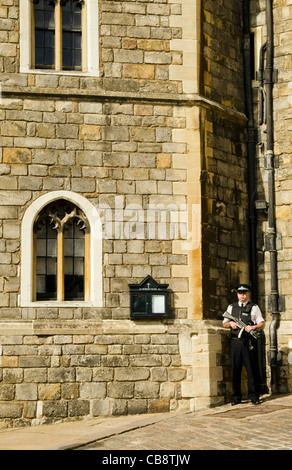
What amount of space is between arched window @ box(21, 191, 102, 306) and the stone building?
0.07 ft

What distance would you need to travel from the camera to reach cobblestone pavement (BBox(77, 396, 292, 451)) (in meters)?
9.93

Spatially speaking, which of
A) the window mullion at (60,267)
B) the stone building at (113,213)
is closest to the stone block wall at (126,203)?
the stone building at (113,213)

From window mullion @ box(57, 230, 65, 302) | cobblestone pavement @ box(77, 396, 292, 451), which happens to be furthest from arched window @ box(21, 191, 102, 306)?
cobblestone pavement @ box(77, 396, 292, 451)

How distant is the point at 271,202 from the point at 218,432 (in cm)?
478

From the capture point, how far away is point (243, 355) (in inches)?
501

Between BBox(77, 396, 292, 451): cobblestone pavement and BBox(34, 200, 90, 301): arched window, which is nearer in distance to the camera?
BBox(77, 396, 292, 451): cobblestone pavement

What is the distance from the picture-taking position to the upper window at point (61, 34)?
43.7ft

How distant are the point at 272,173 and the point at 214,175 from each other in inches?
47.3

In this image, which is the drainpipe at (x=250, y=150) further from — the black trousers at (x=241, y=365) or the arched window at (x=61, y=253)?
the arched window at (x=61, y=253)

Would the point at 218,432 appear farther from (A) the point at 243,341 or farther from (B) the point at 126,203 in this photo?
(B) the point at 126,203

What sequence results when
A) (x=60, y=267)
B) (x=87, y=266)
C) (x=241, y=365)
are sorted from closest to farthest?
(x=241, y=365), (x=60, y=267), (x=87, y=266)

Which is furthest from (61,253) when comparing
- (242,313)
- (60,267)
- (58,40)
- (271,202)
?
(271,202)

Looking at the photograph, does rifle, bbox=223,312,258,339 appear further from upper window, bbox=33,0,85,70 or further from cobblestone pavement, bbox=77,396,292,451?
upper window, bbox=33,0,85,70

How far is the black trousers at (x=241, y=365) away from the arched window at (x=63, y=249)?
2064mm
